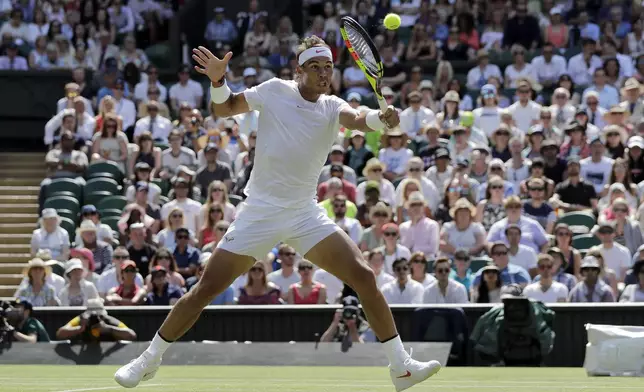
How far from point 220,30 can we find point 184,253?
8.11 metres

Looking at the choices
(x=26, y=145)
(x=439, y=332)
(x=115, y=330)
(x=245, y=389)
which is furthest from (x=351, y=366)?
(x=26, y=145)

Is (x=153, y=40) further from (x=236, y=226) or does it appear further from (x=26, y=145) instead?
(x=236, y=226)

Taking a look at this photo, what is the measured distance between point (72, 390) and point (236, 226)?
1.44 m

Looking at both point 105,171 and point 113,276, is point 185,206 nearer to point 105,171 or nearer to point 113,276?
point 113,276

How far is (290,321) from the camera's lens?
14008 millimetres

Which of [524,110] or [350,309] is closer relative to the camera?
[350,309]

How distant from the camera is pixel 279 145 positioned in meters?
7.92

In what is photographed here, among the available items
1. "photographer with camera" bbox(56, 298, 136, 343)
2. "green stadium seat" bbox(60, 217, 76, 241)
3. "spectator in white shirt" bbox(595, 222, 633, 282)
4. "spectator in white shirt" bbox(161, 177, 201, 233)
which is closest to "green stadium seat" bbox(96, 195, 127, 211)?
"green stadium seat" bbox(60, 217, 76, 241)

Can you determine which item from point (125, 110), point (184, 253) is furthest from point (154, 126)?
point (184, 253)

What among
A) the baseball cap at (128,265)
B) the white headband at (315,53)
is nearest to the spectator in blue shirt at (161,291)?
the baseball cap at (128,265)

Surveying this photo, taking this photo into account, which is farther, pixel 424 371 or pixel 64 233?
pixel 64 233

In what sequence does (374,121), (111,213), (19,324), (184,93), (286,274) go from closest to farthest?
(374,121)
(19,324)
(286,274)
(111,213)
(184,93)

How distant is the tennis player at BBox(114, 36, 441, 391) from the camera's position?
779 centimetres

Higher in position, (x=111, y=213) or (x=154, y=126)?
(x=154, y=126)
